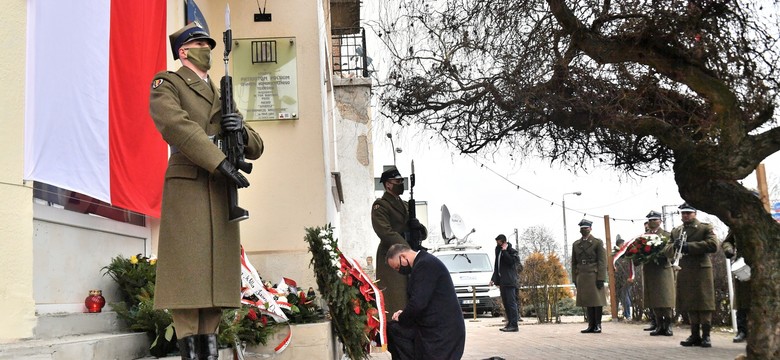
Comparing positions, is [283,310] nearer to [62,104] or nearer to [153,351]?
[153,351]

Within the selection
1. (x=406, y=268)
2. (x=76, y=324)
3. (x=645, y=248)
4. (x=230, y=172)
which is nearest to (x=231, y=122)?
(x=230, y=172)

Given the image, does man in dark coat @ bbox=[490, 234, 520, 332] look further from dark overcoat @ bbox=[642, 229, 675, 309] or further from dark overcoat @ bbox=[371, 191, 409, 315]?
dark overcoat @ bbox=[371, 191, 409, 315]

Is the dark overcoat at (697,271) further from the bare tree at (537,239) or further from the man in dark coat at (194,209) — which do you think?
the bare tree at (537,239)

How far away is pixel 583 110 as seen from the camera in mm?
7750

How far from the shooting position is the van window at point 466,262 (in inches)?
969

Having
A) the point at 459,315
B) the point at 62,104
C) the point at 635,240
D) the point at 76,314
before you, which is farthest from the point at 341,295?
the point at 635,240

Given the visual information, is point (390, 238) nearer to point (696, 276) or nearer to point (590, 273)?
point (696, 276)

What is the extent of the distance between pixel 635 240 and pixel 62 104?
10095 millimetres

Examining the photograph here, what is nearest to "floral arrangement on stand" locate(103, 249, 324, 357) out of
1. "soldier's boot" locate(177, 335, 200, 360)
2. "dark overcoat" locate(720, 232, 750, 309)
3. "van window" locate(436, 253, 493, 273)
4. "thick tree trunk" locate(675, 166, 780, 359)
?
"soldier's boot" locate(177, 335, 200, 360)

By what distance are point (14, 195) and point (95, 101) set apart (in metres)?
0.99

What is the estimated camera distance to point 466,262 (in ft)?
82.0

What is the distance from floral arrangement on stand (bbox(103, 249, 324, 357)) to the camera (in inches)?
210

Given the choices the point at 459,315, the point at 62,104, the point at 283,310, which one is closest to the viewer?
the point at 62,104

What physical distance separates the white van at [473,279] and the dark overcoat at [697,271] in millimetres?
11920
